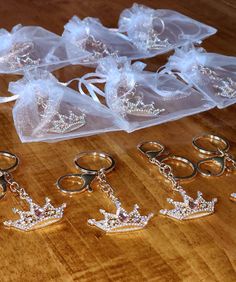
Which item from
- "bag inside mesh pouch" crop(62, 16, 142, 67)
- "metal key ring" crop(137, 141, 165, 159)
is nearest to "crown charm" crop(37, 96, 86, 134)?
"metal key ring" crop(137, 141, 165, 159)

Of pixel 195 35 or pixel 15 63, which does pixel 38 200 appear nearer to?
pixel 15 63

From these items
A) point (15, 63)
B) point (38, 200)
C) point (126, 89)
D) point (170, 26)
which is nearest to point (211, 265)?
point (38, 200)

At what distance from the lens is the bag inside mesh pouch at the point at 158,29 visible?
3.80 feet

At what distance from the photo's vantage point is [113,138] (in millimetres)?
866

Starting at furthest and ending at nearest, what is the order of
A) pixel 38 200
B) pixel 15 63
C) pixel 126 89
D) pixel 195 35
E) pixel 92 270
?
pixel 195 35
pixel 15 63
pixel 126 89
pixel 38 200
pixel 92 270

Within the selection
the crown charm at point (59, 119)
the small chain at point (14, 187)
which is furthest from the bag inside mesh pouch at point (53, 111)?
the small chain at point (14, 187)

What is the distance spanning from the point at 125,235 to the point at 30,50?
548mm

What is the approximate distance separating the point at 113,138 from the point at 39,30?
0.40 meters

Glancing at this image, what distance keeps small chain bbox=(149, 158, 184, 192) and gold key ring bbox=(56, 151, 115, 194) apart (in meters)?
0.06

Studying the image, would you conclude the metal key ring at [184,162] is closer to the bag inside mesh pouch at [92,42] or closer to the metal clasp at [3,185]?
the metal clasp at [3,185]

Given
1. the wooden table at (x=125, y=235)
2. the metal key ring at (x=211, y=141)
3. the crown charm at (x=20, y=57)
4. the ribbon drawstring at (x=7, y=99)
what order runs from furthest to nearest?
the crown charm at (x=20, y=57), the ribbon drawstring at (x=7, y=99), the metal key ring at (x=211, y=141), the wooden table at (x=125, y=235)

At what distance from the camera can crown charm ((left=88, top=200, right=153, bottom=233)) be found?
682mm

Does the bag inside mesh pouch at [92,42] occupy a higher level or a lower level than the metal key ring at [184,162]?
higher

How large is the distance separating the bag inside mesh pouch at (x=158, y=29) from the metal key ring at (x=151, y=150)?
32 centimetres
